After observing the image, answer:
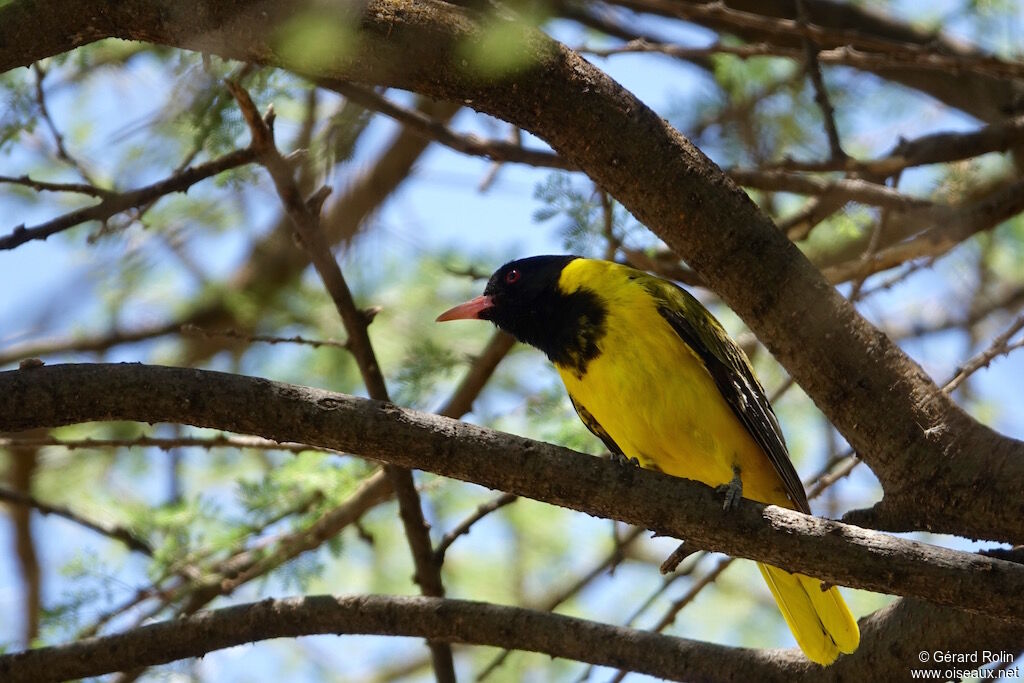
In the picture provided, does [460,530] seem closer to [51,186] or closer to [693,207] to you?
[693,207]

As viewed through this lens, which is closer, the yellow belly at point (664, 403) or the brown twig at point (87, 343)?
the yellow belly at point (664, 403)

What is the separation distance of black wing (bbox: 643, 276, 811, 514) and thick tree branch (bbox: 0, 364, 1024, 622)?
104 centimetres

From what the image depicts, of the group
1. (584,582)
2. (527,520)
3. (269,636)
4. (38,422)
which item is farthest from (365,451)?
(527,520)

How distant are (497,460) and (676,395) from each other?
4.30ft

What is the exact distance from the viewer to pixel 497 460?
8.73ft

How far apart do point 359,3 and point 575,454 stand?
A: 4.30ft

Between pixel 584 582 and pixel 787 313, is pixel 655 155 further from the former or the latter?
pixel 584 582

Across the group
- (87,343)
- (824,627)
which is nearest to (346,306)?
(824,627)

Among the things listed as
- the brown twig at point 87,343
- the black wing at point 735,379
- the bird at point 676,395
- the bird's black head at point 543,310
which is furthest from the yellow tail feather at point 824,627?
the brown twig at point 87,343

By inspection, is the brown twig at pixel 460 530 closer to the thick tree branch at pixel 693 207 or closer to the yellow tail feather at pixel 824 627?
the yellow tail feather at pixel 824 627

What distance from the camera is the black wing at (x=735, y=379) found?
3.81m

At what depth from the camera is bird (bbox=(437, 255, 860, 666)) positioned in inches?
150

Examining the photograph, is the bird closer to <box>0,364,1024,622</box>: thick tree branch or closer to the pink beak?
the pink beak

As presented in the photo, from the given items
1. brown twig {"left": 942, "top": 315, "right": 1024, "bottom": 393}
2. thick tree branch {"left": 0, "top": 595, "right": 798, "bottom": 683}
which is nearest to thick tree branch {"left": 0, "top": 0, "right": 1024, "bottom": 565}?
brown twig {"left": 942, "top": 315, "right": 1024, "bottom": 393}
